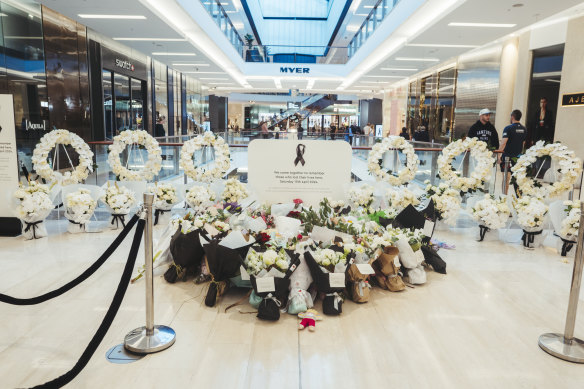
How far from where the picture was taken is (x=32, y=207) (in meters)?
5.24

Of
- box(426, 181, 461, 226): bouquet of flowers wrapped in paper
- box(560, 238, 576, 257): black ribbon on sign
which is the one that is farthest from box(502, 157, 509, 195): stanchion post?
box(560, 238, 576, 257): black ribbon on sign

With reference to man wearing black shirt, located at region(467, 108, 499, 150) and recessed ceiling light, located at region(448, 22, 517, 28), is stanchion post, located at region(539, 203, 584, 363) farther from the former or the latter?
recessed ceiling light, located at region(448, 22, 517, 28)

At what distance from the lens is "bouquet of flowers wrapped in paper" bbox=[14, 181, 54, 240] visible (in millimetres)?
5246

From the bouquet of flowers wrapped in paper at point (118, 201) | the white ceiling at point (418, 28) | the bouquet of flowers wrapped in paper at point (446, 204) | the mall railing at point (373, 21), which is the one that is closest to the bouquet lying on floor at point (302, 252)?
the bouquet of flowers wrapped in paper at point (446, 204)

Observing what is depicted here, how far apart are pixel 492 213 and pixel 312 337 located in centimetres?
350

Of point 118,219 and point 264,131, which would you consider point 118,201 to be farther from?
point 264,131

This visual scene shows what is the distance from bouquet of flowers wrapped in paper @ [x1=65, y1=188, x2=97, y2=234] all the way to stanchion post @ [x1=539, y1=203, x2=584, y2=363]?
5.10m

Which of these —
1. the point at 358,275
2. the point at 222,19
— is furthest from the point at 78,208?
the point at 222,19

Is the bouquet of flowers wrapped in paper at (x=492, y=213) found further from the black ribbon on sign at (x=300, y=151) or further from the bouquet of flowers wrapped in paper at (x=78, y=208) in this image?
the bouquet of flowers wrapped in paper at (x=78, y=208)

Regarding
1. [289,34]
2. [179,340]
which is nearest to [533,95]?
[179,340]

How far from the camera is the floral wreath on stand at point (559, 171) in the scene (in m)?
5.55

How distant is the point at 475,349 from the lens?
3.00 meters

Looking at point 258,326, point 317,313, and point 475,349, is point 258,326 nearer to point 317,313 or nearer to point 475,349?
point 317,313

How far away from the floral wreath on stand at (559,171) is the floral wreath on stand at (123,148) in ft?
17.1
